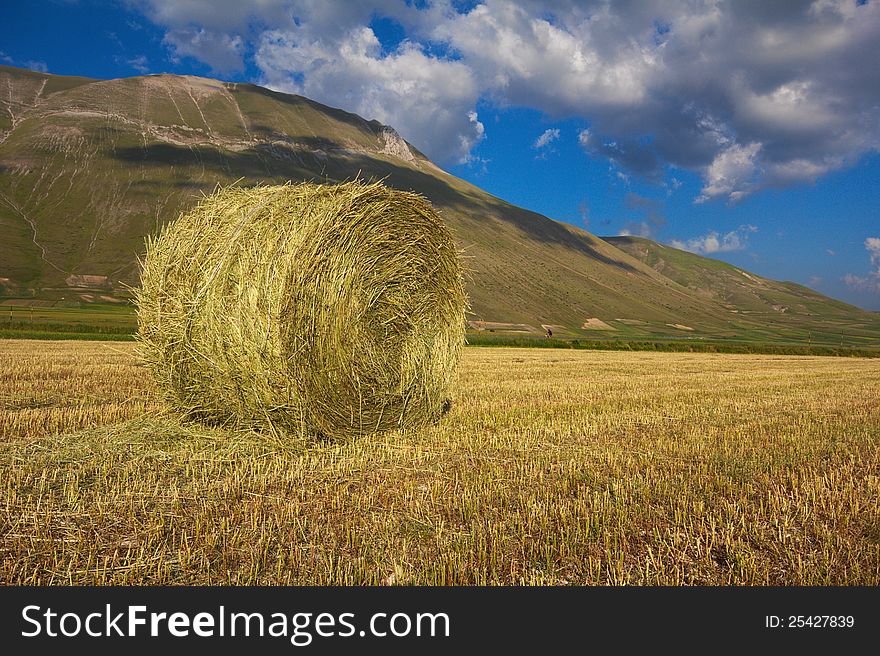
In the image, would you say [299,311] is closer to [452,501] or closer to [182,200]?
→ [452,501]

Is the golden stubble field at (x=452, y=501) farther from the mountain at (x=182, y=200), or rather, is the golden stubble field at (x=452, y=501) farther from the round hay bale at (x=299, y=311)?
the mountain at (x=182, y=200)

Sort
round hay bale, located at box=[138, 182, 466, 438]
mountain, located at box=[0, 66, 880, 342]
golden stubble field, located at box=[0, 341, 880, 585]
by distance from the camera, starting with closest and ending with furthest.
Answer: golden stubble field, located at box=[0, 341, 880, 585] < round hay bale, located at box=[138, 182, 466, 438] < mountain, located at box=[0, 66, 880, 342]

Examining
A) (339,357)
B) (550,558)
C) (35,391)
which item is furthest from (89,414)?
(550,558)

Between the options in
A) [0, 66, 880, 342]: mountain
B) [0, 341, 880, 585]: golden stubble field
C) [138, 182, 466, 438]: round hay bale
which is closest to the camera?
[0, 341, 880, 585]: golden stubble field

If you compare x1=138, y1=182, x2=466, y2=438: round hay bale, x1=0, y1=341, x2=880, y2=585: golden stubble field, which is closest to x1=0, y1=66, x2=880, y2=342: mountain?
x1=138, y1=182, x2=466, y2=438: round hay bale

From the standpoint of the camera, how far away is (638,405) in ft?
33.8

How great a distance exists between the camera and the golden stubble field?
3.52 m

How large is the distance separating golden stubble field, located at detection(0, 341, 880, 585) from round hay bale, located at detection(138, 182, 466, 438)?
0.46m

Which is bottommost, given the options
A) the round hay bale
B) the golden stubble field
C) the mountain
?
the golden stubble field

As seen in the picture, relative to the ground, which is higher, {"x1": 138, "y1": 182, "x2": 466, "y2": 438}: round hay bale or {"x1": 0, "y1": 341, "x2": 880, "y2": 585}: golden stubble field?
{"x1": 138, "y1": 182, "x2": 466, "y2": 438}: round hay bale

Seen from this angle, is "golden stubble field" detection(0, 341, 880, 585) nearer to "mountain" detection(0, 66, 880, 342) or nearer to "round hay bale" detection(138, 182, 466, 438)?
"round hay bale" detection(138, 182, 466, 438)

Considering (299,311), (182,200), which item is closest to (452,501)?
(299,311)

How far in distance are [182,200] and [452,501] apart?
481ft

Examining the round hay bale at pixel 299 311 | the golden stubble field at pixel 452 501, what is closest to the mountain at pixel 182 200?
the round hay bale at pixel 299 311
